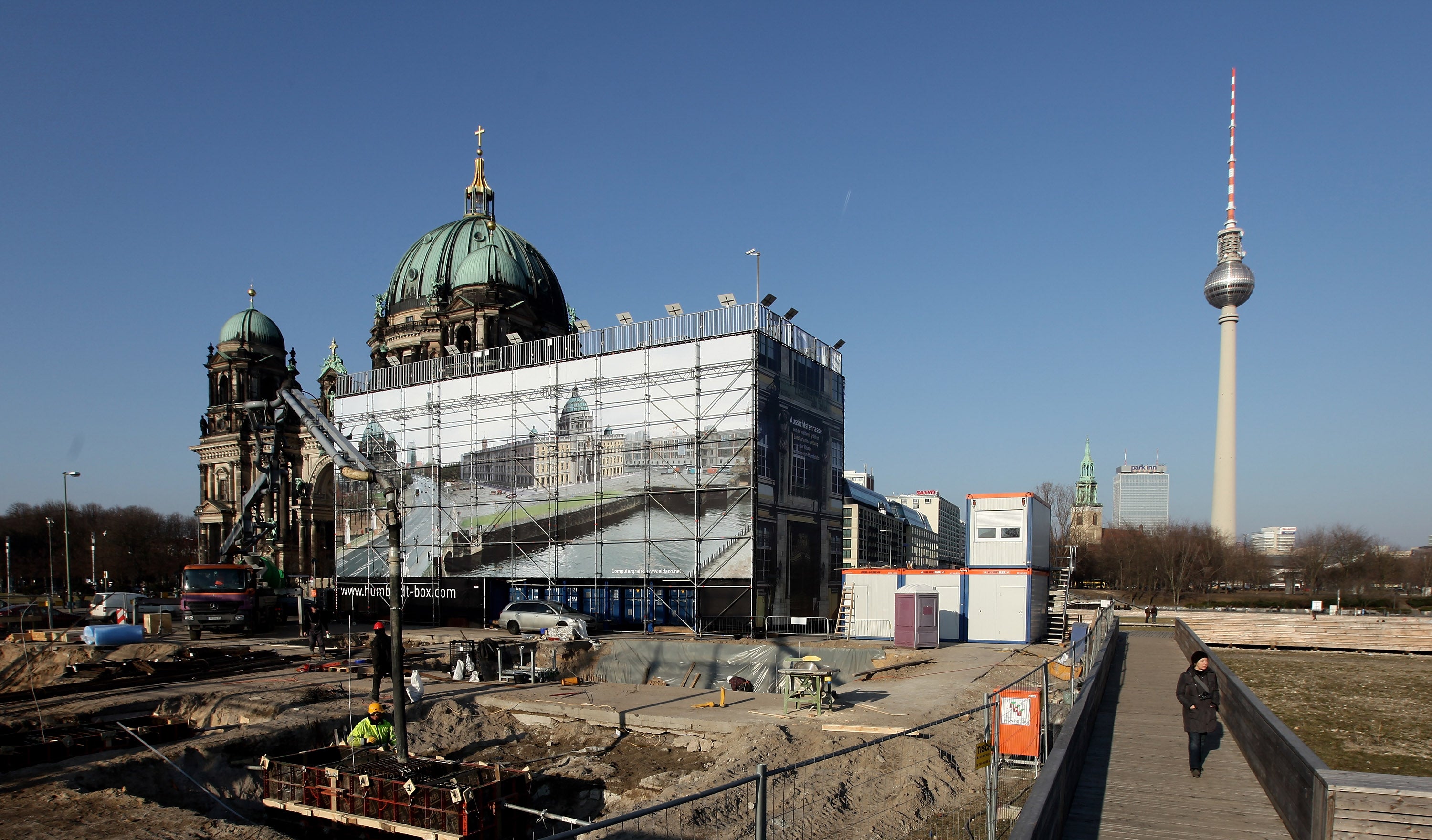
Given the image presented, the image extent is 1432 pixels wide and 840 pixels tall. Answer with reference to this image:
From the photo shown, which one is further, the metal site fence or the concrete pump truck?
the concrete pump truck

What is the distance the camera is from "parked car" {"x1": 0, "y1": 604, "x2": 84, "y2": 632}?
127ft

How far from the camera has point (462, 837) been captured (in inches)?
447

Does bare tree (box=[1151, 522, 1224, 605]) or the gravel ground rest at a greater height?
the gravel ground

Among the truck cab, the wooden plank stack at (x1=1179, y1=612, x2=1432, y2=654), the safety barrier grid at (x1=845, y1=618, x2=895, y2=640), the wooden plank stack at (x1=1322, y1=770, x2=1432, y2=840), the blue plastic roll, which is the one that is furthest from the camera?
the truck cab

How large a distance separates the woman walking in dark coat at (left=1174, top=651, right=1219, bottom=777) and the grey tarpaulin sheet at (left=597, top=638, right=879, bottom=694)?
14.0 m

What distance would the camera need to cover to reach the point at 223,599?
3431cm

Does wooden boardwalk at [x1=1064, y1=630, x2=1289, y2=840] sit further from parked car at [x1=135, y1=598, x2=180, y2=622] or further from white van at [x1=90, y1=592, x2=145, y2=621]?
parked car at [x1=135, y1=598, x2=180, y2=622]

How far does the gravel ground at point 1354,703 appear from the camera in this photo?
44.2ft

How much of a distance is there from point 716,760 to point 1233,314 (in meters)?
133

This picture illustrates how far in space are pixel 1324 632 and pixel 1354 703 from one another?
62.2 feet

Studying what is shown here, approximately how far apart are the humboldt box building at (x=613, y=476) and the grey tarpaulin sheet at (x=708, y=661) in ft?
13.1

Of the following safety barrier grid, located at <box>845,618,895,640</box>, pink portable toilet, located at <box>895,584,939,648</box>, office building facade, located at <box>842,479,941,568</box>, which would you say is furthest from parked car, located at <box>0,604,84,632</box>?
office building facade, located at <box>842,479,941,568</box>

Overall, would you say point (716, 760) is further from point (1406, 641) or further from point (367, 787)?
point (1406, 641)

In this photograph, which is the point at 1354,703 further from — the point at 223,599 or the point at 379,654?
the point at 223,599
